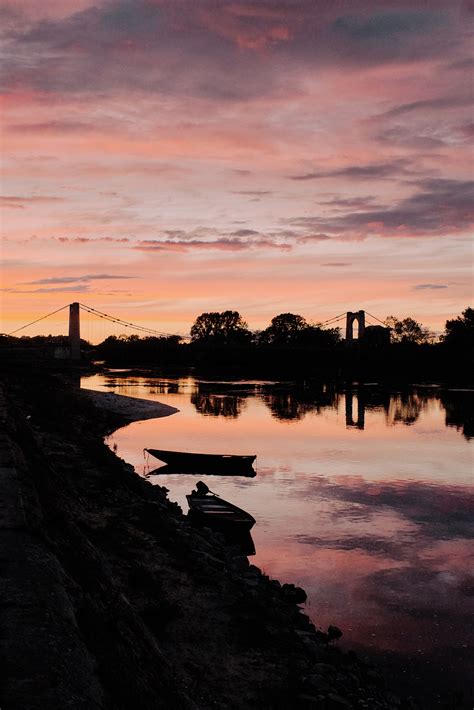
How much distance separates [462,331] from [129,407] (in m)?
77.0

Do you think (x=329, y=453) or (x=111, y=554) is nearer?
(x=111, y=554)

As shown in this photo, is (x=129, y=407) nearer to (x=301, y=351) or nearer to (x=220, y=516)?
(x=220, y=516)

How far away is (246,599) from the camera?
1216 centimetres

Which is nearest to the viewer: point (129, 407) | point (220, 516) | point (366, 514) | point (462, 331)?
point (220, 516)

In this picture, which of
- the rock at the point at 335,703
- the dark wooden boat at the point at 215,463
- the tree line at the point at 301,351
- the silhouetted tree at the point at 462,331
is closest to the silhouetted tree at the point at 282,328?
the tree line at the point at 301,351

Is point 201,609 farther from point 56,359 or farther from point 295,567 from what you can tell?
point 56,359

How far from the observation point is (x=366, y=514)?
69.7 ft

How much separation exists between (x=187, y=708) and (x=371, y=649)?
614cm

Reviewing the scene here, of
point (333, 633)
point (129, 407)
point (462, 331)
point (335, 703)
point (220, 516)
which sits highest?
point (462, 331)

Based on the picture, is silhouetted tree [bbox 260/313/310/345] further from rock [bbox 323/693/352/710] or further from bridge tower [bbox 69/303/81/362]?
rock [bbox 323/693/352/710]

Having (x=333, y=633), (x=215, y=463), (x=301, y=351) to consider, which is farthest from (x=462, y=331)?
(x=333, y=633)

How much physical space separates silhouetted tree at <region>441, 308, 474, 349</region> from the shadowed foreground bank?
101 metres

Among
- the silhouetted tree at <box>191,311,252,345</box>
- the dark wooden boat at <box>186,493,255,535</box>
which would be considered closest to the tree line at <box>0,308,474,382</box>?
the silhouetted tree at <box>191,311,252,345</box>

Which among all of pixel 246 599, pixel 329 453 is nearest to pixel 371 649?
pixel 246 599
